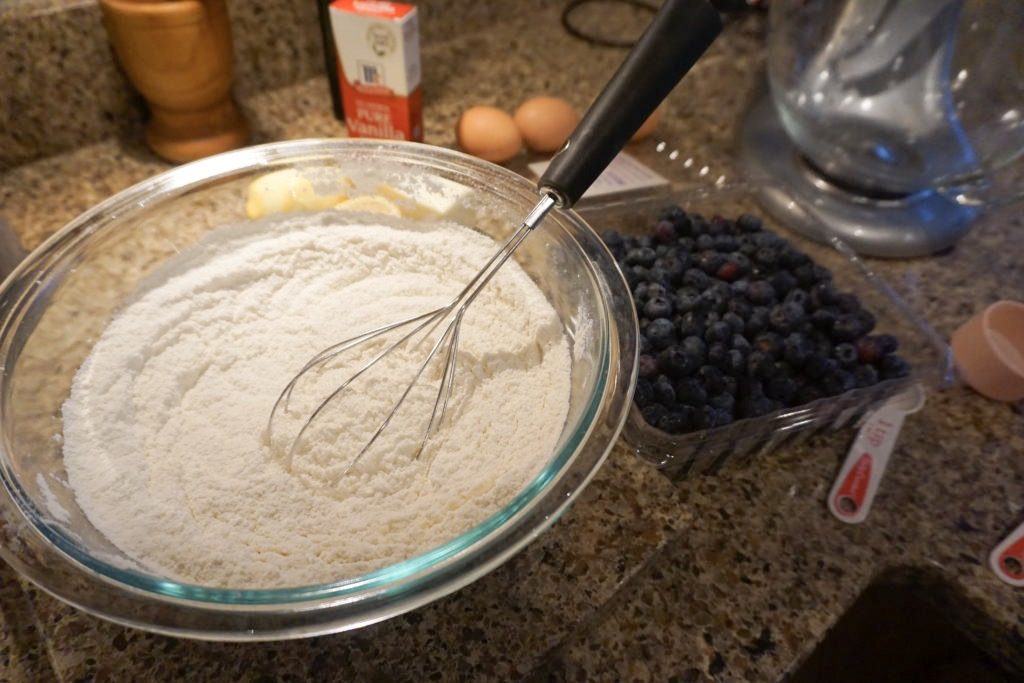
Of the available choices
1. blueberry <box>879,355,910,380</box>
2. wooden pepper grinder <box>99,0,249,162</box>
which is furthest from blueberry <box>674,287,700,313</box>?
wooden pepper grinder <box>99,0,249,162</box>

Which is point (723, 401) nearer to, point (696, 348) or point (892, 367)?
point (696, 348)

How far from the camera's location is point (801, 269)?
80 centimetres

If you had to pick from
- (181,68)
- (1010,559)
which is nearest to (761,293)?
(1010,559)

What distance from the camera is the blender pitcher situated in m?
0.83

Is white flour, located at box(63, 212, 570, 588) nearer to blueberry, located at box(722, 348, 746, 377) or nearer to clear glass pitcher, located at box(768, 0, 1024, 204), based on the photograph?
blueberry, located at box(722, 348, 746, 377)

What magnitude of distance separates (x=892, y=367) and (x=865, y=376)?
39mm

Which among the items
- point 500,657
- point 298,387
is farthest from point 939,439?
point 298,387

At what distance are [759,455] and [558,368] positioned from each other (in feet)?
0.84

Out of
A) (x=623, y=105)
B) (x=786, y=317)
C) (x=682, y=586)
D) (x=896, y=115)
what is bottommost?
(x=682, y=586)

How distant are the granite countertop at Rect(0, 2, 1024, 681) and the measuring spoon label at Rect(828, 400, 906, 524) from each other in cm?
1

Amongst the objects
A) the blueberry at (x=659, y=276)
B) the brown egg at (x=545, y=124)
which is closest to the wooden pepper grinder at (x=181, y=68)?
the brown egg at (x=545, y=124)

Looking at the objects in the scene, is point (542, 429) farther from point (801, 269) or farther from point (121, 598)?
point (801, 269)

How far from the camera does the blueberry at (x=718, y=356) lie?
27.4 inches

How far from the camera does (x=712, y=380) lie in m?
0.68
